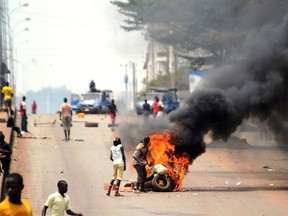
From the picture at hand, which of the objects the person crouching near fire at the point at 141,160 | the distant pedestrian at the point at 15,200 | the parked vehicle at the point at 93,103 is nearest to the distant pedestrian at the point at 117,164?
the person crouching near fire at the point at 141,160

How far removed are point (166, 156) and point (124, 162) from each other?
1.54m

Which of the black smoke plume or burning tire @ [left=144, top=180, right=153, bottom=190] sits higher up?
the black smoke plume

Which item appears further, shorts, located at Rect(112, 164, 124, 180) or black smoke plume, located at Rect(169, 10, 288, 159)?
black smoke plume, located at Rect(169, 10, 288, 159)

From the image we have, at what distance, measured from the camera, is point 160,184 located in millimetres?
23781

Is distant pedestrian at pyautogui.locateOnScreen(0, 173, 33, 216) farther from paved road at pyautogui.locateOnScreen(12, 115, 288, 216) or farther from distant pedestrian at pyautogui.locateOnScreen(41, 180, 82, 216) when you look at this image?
paved road at pyautogui.locateOnScreen(12, 115, 288, 216)

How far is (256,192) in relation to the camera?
77.8 feet

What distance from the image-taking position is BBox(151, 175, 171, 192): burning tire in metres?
23.7

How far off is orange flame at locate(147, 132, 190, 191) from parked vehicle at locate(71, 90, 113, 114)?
44.6 metres

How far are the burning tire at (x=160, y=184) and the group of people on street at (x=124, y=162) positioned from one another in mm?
267

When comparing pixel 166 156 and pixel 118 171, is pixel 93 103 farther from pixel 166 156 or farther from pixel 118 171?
pixel 118 171

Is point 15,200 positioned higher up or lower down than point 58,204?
higher up

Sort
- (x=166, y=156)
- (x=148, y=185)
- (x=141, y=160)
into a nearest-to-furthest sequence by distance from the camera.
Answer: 1. (x=141, y=160)
2. (x=148, y=185)
3. (x=166, y=156)

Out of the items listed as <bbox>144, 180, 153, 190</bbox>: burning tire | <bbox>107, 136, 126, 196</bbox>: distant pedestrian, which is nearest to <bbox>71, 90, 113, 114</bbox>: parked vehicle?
<bbox>144, 180, 153, 190</bbox>: burning tire

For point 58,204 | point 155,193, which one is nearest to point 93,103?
point 155,193
